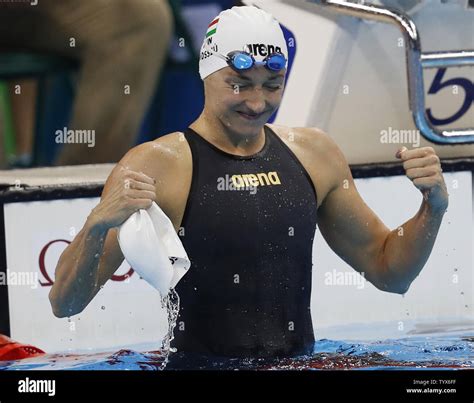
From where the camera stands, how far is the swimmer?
3.31 metres

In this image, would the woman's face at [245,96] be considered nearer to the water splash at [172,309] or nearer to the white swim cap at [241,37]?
the white swim cap at [241,37]

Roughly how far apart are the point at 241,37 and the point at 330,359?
1.12 metres

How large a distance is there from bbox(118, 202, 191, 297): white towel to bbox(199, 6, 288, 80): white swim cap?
508 millimetres

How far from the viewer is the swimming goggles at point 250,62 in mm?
3293

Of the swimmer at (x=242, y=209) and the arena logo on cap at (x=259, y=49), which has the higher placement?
the arena logo on cap at (x=259, y=49)

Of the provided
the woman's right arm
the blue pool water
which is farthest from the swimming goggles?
the blue pool water

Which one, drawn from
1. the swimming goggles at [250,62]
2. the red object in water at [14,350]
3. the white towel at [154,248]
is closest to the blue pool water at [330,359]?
the red object in water at [14,350]

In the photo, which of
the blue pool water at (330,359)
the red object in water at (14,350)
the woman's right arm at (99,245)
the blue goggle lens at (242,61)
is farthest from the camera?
the red object in water at (14,350)

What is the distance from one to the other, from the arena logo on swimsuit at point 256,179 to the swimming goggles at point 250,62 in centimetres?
32

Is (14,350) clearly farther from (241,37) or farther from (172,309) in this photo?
(241,37)

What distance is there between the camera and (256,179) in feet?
11.1
